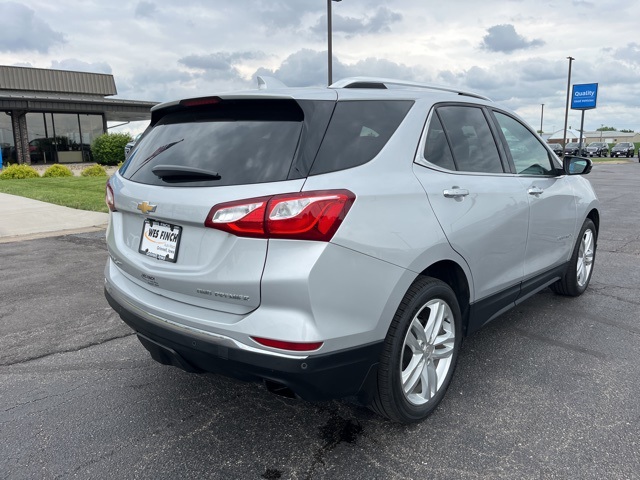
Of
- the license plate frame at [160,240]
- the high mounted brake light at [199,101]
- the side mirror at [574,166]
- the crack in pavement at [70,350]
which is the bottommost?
the crack in pavement at [70,350]

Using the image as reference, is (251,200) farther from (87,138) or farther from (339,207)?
(87,138)

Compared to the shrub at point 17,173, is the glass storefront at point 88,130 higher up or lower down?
higher up

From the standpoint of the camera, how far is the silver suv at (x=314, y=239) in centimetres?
225

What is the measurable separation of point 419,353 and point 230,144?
1.47 m

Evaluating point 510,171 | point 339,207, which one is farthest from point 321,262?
point 510,171

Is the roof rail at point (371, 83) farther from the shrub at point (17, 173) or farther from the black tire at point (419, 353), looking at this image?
the shrub at point (17, 173)

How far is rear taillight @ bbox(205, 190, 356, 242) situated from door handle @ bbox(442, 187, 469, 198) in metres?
0.83

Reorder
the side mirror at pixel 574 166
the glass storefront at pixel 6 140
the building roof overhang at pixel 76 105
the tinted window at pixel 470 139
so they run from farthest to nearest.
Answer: the glass storefront at pixel 6 140
the building roof overhang at pixel 76 105
the side mirror at pixel 574 166
the tinted window at pixel 470 139

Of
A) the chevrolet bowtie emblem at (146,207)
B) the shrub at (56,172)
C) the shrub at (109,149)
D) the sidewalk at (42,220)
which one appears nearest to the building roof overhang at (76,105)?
the shrub at (109,149)

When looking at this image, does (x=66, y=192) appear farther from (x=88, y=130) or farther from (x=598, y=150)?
(x=598, y=150)

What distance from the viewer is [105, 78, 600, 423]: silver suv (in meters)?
2.25

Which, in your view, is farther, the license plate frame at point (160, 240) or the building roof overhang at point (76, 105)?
the building roof overhang at point (76, 105)

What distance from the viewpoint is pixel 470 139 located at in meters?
3.39

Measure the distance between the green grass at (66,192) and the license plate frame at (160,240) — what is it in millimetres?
8827
